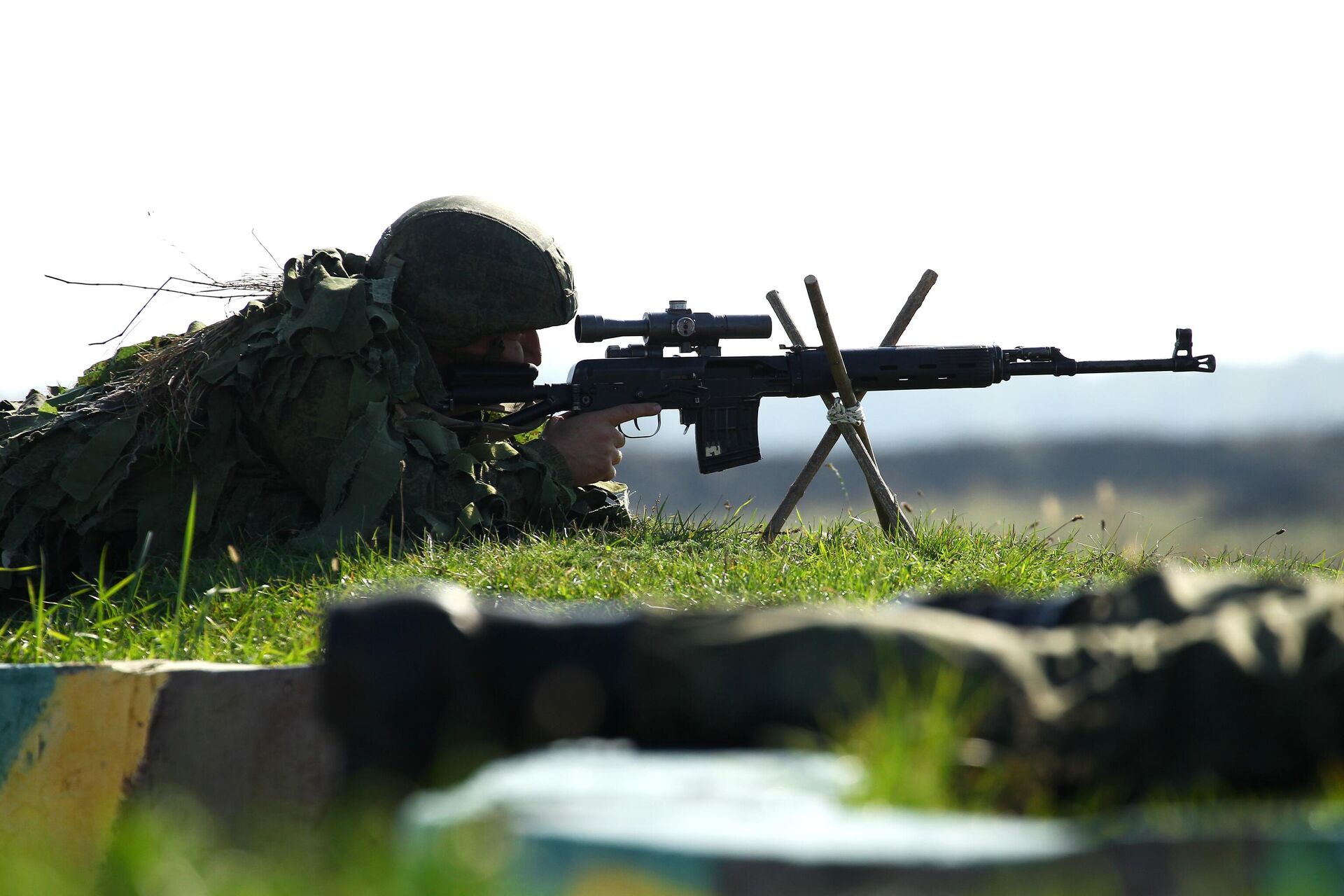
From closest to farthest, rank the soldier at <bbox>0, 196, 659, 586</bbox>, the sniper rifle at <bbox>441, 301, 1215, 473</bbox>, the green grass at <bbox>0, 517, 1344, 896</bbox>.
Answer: the green grass at <bbox>0, 517, 1344, 896</bbox>, the soldier at <bbox>0, 196, 659, 586</bbox>, the sniper rifle at <bbox>441, 301, 1215, 473</bbox>

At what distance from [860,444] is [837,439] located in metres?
0.19

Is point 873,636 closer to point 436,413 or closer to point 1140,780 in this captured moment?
point 1140,780

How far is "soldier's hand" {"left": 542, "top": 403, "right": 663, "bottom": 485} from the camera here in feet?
20.5

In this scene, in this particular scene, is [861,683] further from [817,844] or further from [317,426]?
[317,426]

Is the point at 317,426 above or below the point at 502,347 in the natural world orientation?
below

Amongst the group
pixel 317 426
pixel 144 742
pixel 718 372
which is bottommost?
pixel 144 742

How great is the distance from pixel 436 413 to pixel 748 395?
1763mm

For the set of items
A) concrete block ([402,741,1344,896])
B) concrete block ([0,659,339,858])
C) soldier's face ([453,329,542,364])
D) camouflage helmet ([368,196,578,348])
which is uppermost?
camouflage helmet ([368,196,578,348])

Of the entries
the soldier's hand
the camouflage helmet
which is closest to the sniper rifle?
the soldier's hand

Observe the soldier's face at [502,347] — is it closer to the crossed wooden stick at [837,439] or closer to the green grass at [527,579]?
the green grass at [527,579]

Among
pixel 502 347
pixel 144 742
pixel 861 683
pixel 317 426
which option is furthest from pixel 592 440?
pixel 861 683

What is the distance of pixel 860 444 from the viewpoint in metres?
6.61

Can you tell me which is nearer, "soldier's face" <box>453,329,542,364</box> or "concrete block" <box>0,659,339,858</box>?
"concrete block" <box>0,659,339,858</box>

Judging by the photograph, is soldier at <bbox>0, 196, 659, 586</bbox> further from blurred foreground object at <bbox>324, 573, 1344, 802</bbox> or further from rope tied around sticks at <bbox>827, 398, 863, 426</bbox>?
blurred foreground object at <bbox>324, 573, 1344, 802</bbox>
